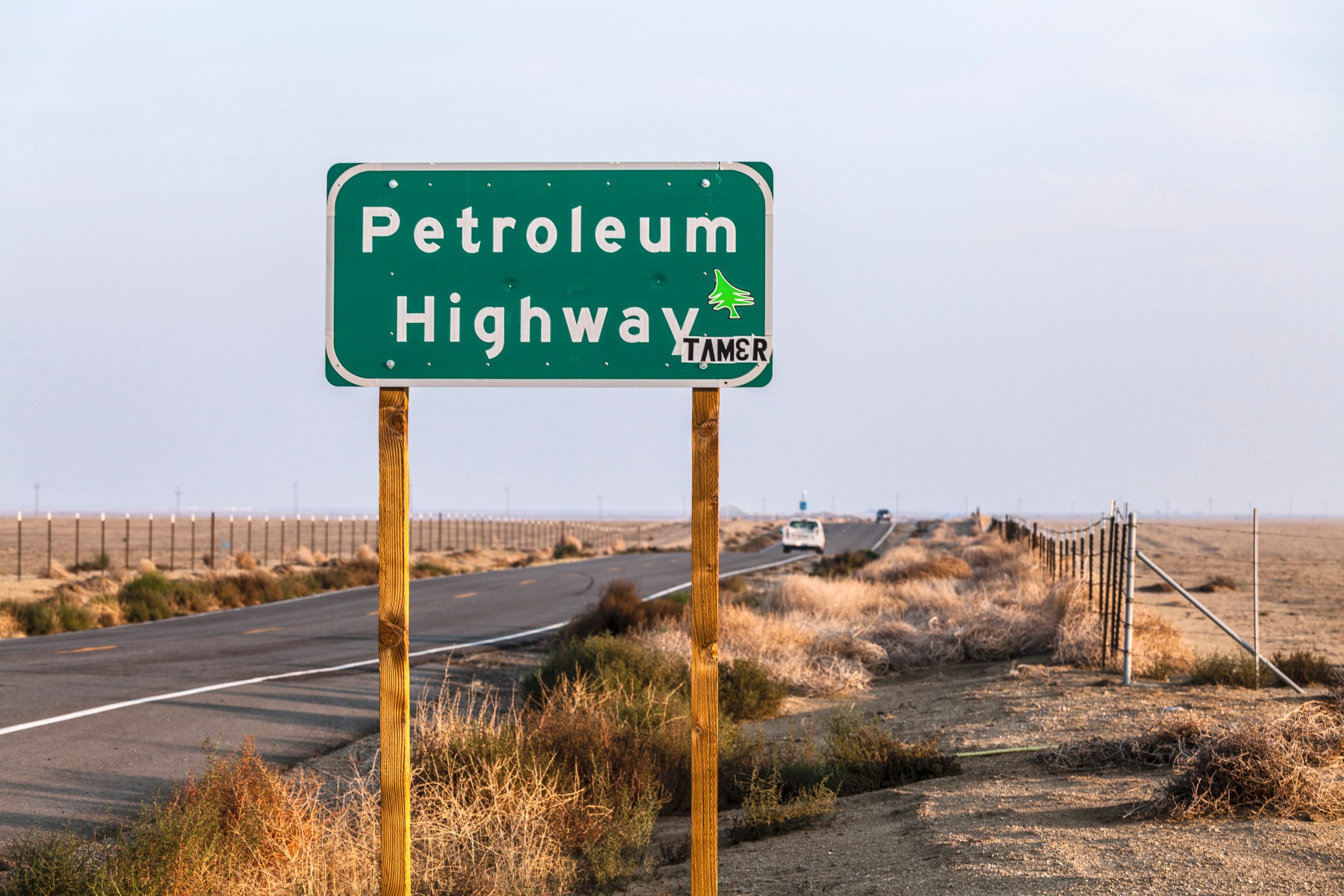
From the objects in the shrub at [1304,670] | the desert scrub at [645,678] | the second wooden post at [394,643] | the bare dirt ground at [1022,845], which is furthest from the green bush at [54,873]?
the shrub at [1304,670]

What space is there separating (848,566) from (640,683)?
25.1 m

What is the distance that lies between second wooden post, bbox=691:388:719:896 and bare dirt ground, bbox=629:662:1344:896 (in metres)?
1.55

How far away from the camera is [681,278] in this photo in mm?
3863

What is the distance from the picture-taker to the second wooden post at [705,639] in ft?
12.0

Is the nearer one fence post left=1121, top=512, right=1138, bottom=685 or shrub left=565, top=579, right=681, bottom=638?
fence post left=1121, top=512, right=1138, bottom=685

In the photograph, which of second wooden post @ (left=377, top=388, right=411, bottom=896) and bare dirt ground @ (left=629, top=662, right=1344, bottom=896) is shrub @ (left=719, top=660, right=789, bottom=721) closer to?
bare dirt ground @ (left=629, top=662, right=1344, bottom=896)

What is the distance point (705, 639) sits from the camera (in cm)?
372

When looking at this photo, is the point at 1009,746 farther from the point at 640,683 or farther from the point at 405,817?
the point at 405,817

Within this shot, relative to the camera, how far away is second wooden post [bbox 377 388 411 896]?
377 cm

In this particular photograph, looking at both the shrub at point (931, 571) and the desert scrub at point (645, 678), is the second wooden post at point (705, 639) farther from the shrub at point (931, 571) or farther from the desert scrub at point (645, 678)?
the shrub at point (931, 571)

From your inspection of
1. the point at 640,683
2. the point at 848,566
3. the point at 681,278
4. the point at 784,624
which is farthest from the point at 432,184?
the point at 848,566

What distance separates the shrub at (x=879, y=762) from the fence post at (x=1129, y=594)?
4.20 m

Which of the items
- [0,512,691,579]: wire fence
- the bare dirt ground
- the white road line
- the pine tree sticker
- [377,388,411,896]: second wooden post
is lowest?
[0,512,691,579]: wire fence

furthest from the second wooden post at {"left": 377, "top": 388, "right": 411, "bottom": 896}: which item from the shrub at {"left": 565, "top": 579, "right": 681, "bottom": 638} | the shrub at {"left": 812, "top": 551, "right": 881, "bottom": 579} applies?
the shrub at {"left": 812, "top": 551, "right": 881, "bottom": 579}
